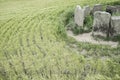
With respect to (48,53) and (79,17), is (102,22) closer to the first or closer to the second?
(79,17)

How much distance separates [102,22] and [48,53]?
7.40 feet

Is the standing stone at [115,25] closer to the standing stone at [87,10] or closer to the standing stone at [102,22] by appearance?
the standing stone at [102,22]

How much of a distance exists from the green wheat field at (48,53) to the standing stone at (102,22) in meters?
0.91

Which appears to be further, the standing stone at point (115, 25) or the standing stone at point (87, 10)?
the standing stone at point (87, 10)

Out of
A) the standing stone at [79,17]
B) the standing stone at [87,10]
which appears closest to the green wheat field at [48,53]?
the standing stone at [79,17]

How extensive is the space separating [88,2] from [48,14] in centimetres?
273

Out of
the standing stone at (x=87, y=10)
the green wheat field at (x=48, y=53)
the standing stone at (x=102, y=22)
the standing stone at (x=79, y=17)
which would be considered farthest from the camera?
the standing stone at (x=87, y=10)

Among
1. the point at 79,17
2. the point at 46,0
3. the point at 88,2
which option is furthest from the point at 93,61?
the point at 46,0

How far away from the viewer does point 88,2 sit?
15.6m

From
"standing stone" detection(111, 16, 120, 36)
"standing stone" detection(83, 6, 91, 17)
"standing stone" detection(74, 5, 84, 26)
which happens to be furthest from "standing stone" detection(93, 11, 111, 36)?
"standing stone" detection(83, 6, 91, 17)

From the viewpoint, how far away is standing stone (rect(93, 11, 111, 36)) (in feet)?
33.6

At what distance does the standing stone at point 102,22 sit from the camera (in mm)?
10250

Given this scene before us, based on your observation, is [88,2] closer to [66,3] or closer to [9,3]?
[66,3]

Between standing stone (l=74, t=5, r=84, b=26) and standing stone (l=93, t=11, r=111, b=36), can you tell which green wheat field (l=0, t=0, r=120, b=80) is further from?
standing stone (l=93, t=11, r=111, b=36)
